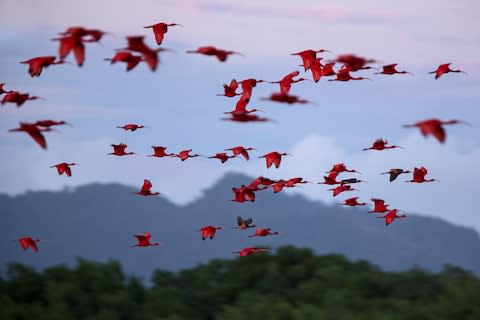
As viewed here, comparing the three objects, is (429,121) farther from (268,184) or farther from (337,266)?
(337,266)

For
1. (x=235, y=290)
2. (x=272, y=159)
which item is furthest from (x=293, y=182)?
(x=235, y=290)

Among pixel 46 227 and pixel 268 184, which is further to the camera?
pixel 46 227

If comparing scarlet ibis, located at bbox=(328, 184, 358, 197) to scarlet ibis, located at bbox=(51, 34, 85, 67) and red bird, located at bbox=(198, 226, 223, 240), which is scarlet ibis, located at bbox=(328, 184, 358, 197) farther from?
scarlet ibis, located at bbox=(51, 34, 85, 67)

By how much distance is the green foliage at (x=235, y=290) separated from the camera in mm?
42500

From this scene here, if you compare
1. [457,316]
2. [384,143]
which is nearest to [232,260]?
[457,316]

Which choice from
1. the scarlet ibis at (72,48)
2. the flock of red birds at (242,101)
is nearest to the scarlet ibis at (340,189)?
the flock of red birds at (242,101)

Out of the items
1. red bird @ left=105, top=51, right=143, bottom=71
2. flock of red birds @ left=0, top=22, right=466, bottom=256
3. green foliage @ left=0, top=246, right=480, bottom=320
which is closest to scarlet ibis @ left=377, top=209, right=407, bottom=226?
flock of red birds @ left=0, top=22, right=466, bottom=256

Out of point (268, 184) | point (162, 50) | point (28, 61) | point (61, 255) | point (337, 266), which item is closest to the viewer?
point (162, 50)

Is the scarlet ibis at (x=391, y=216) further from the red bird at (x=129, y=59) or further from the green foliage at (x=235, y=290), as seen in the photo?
the green foliage at (x=235, y=290)

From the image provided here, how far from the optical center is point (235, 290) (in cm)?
4822

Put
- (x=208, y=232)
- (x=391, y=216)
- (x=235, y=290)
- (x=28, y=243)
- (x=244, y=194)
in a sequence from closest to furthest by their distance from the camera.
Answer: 1. (x=244, y=194)
2. (x=208, y=232)
3. (x=28, y=243)
4. (x=391, y=216)
5. (x=235, y=290)

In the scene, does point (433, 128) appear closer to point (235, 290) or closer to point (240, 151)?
point (240, 151)

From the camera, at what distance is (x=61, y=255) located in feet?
615

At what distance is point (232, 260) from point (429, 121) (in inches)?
1559
